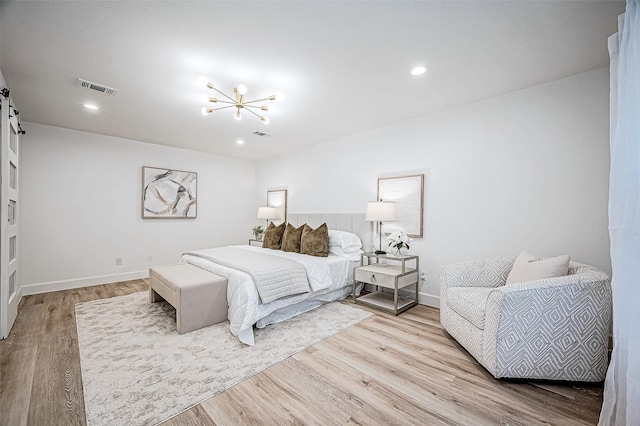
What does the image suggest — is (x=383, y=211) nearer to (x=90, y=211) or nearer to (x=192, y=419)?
(x=192, y=419)

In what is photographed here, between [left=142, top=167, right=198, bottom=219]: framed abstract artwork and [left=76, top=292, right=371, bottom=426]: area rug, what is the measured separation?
2068 millimetres

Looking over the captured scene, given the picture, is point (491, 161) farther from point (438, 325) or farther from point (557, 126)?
point (438, 325)

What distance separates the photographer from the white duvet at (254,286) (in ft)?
8.40

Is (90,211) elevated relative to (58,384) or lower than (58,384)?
elevated

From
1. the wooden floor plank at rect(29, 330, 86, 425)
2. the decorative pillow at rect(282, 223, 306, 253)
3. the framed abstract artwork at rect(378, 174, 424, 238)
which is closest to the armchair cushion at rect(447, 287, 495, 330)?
the framed abstract artwork at rect(378, 174, 424, 238)

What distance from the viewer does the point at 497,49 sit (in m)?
2.14

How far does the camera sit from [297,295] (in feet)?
10.1

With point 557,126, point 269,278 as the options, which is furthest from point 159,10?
point 557,126

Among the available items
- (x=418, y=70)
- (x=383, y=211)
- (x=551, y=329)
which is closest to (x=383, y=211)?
(x=383, y=211)

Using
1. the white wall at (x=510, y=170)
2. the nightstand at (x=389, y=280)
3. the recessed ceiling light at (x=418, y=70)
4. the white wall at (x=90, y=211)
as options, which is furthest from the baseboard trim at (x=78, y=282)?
the recessed ceiling light at (x=418, y=70)

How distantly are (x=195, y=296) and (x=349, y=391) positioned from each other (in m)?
1.74

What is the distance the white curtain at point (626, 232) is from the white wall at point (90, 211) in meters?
5.81

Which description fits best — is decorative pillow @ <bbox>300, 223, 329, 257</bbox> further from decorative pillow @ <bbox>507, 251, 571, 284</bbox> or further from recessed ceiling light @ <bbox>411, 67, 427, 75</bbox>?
recessed ceiling light @ <bbox>411, 67, 427, 75</bbox>

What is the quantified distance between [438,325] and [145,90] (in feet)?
13.1
